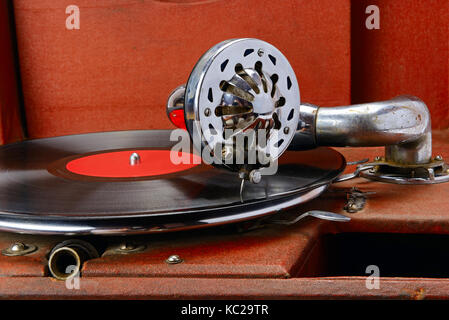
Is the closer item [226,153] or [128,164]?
[226,153]

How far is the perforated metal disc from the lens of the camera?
672 millimetres

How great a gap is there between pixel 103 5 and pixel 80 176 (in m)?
0.89

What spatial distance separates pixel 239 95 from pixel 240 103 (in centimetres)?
1

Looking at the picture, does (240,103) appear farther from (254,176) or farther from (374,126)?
(374,126)

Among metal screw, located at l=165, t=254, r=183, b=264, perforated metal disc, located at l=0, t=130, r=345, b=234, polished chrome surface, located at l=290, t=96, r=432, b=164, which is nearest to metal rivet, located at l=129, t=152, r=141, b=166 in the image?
perforated metal disc, located at l=0, t=130, r=345, b=234

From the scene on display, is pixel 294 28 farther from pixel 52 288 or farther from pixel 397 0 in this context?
pixel 52 288

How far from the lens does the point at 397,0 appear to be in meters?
1.53

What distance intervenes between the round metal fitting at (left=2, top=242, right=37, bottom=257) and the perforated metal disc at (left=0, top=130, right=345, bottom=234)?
1.2 inches

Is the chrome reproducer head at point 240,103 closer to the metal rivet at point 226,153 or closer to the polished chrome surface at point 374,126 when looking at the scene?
the metal rivet at point 226,153

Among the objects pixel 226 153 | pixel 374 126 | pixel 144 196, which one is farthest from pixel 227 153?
pixel 374 126

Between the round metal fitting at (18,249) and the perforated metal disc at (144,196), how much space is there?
0.10 feet

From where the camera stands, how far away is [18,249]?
714 mm

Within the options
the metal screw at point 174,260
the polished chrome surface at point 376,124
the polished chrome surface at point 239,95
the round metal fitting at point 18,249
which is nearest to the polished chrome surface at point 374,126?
the polished chrome surface at point 376,124

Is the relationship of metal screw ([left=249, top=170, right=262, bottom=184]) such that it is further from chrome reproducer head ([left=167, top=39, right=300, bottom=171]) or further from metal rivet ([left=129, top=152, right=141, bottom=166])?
metal rivet ([left=129, top=152, right=141, bottom=166])
